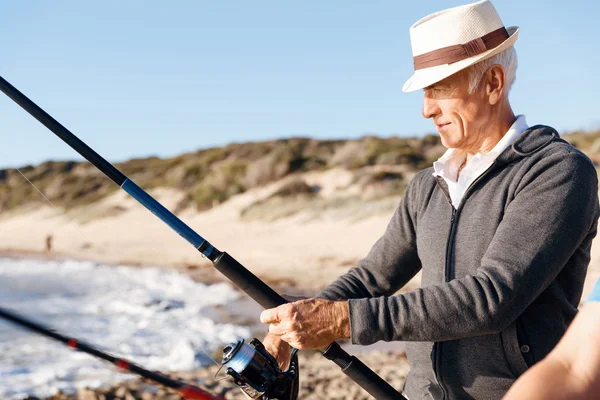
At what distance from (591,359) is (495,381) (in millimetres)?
786

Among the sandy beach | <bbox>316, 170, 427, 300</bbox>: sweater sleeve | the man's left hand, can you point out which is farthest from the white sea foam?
the man's left hand

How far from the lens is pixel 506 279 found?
1.52 metres

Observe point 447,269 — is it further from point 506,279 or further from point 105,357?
point 105,357

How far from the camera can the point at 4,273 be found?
50.9 ft

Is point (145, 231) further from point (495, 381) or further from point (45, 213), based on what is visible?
point (495, 381)

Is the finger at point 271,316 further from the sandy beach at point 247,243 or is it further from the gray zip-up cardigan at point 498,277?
the sandy beach at point 247,243

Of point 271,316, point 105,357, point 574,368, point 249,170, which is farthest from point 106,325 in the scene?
point 249,170

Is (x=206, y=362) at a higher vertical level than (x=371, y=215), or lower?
Answer: higher

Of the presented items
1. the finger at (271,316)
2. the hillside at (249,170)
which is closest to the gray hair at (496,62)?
the finger at (271,316)

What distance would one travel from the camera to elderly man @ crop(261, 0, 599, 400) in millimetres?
1546

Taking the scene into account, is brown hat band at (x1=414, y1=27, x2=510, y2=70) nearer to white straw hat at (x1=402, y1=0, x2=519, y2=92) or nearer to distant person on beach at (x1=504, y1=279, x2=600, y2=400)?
white straw hat at (x1=402, y1=0, x2=519, y2=92)

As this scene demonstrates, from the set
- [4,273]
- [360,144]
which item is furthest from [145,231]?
[360,144]

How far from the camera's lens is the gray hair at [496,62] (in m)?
1.80

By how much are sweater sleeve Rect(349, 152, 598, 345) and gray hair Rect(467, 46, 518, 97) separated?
32 centimetres
